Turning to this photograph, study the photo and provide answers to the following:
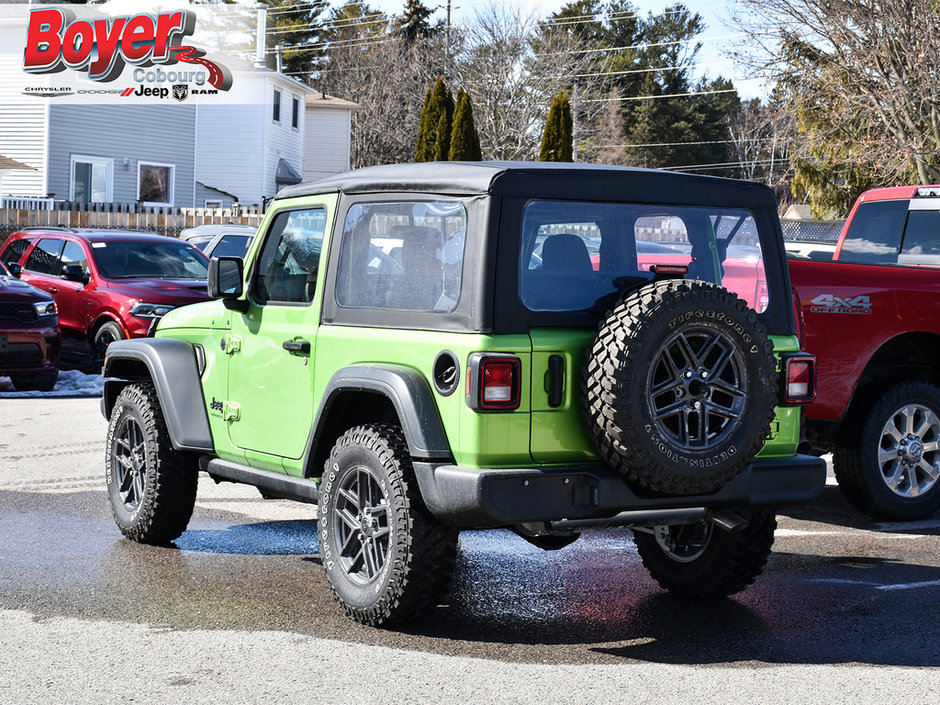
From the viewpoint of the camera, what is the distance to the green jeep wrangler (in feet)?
16.1

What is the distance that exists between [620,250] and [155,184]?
3448 cm

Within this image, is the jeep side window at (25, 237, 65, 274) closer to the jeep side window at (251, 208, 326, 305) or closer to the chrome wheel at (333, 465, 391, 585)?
the jeep side window at (251, 208, 326, 305)

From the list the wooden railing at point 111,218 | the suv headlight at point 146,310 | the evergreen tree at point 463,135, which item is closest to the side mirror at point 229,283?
the suv headlight at point 146,310

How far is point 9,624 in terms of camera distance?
545 cm

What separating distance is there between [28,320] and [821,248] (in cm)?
894

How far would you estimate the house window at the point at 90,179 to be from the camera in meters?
34.7

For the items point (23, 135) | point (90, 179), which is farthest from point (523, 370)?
point (90, 179)

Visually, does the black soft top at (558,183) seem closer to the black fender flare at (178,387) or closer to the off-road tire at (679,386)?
the off-road tire at (679,386)

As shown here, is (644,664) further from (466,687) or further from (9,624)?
(9,624)

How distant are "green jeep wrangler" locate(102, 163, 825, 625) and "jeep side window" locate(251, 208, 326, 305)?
0.05 ft

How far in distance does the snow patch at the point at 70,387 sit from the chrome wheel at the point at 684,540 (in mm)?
9157

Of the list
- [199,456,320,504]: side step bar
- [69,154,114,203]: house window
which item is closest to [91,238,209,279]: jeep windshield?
[199,456,320,504]: side step bar

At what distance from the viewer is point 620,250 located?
215 inches

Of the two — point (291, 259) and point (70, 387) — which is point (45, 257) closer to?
point (70, 387)
